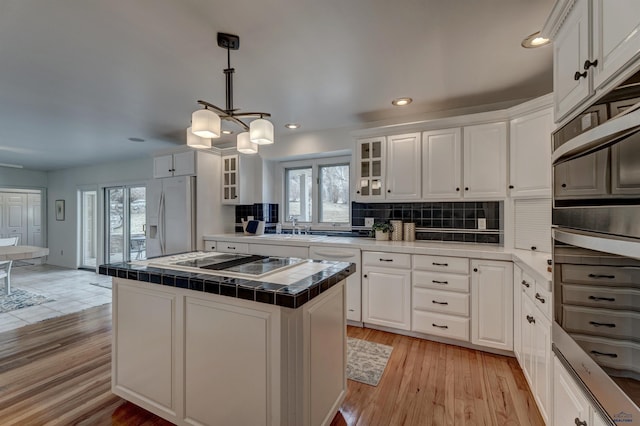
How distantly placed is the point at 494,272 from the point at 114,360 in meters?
2.93

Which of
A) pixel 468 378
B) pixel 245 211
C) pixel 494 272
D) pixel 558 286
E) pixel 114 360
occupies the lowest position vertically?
pixel 468 378

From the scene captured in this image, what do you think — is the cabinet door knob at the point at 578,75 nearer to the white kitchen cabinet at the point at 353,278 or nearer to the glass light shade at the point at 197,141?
the glass light shade at the point at 197,141

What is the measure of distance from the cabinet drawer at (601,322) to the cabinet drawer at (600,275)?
9cm

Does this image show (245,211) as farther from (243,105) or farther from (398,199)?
(398,199)

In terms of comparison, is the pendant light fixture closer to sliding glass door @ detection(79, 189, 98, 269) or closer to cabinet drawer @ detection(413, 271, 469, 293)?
cabinet drawer @ detection(413, 271, 469, 293)

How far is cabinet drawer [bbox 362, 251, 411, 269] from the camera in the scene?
279 cm

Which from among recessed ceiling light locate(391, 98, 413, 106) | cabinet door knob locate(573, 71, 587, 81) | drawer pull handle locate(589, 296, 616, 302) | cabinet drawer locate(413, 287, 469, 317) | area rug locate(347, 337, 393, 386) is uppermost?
recessed ceiling light locate(391, 98, 413, 106)

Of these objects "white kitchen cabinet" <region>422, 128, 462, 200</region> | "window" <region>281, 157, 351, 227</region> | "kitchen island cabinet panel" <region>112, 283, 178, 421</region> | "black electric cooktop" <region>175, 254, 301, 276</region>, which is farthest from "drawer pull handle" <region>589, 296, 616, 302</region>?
"window" <region>281, 157, 351, 227</region>

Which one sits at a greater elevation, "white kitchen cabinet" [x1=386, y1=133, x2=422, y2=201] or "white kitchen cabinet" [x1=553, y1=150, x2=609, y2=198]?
"white kitchen cabinet" [x1=386, y1=133, x2=422, y2=201]

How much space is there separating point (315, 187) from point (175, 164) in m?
2.05

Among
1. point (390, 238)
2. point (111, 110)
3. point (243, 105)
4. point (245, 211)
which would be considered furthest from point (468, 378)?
point (111, 110)

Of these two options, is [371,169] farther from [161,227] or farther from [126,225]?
[126,225]

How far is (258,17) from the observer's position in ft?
5.35

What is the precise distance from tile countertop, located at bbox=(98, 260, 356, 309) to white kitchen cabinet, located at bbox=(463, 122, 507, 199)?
178 cm
